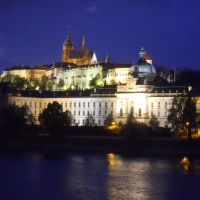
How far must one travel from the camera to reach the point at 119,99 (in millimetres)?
107312

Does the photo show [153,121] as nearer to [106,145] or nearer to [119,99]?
[119,99]

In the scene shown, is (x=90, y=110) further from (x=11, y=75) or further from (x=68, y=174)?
(x=11, y=75)

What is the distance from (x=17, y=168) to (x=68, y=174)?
5074mm

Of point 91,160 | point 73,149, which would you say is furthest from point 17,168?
point 73,149

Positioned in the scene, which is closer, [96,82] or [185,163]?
[185,163]

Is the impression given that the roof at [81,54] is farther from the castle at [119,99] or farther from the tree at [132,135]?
the tree at [132,135]

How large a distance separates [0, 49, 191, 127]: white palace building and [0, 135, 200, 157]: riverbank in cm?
2742

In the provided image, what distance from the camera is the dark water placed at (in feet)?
141

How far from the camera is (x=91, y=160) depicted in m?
60.8

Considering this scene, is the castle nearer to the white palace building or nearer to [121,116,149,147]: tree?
the white palace building

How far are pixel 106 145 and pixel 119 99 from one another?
116ft

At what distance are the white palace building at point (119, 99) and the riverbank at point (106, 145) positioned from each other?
27415mm

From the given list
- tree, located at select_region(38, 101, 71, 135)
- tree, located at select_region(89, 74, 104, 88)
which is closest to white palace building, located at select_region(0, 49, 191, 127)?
tree, located at select_region(89, 74, 104, 88)

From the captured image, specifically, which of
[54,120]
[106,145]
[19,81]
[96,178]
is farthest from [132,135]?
[19,81]
